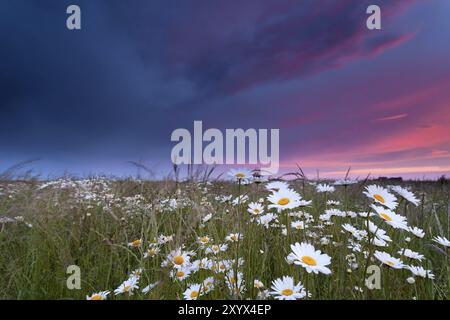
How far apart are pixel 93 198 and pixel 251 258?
115 inches

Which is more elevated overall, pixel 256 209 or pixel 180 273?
pixel 256 209

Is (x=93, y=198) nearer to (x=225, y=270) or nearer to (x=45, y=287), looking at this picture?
(x=45, y=287)

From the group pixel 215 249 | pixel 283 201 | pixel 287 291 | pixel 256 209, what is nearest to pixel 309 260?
pixel 287 291

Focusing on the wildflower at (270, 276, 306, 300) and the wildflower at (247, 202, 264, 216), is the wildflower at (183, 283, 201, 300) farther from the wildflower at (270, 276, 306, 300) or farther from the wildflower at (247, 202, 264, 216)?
the wildflower at (247, 202, 264, 216)

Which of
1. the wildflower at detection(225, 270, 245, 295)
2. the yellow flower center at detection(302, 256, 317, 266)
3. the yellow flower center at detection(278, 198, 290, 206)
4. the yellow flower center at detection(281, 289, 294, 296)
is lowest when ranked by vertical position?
the wildflower at detection(225, 270, 245, 295)

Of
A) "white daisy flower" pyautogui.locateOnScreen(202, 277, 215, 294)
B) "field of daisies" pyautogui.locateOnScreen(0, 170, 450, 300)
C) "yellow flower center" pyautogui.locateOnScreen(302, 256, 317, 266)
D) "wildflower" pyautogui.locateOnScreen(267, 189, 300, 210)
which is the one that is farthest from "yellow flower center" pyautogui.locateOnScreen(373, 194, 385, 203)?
"white daisy flower" pyautogui.locateOnScreen(202, 277, 215, 294)

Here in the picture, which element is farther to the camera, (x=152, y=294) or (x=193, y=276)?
(x=193, y=276)

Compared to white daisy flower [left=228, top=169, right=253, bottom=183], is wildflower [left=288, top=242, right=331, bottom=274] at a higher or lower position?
lower

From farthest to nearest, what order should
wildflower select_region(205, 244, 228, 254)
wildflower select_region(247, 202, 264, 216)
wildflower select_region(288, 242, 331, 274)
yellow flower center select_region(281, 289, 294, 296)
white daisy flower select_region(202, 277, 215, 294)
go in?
wildflower select_region(247, 202, 264, 216) < wildflower select_region(205, 244, 228, 254) < white daisy flower select_region(202, 277, 215, 294) < yellow flower center select_region(281, 289, 294, 296) < wildflower select_region(288, 242, 331, 274)

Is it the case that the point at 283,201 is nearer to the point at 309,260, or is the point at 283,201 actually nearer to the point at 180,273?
the point at 309,260

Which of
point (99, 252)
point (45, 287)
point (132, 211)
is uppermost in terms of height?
point (132, 211)
